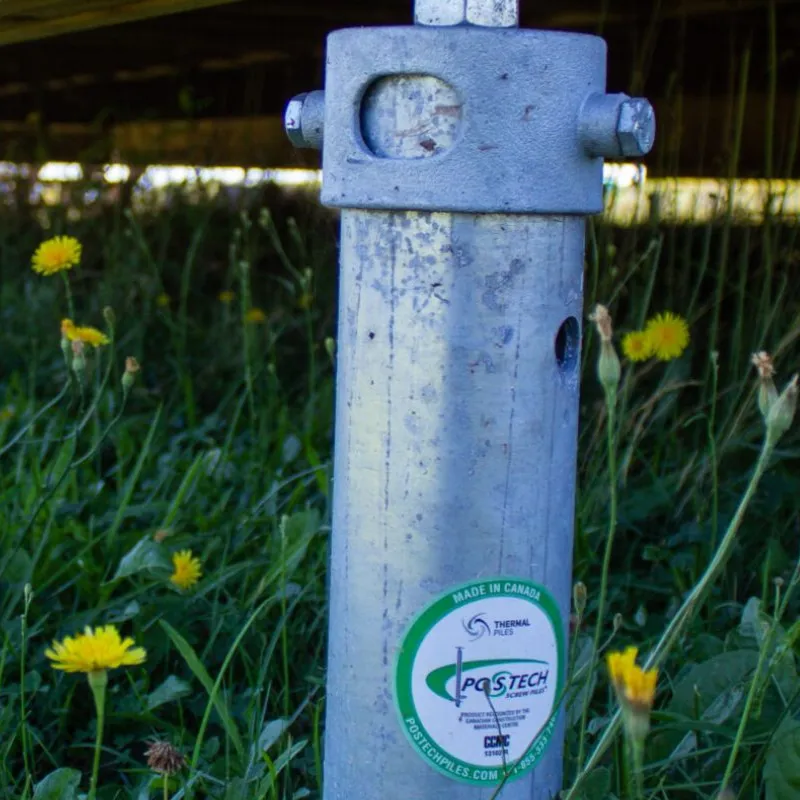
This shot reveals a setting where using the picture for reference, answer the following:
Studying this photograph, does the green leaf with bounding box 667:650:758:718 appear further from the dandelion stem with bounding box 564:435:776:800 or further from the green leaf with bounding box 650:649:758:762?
the dandelion stem with bounding box 564:435:776:800

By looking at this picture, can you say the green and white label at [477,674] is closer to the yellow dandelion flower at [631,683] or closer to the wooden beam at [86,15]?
the yellow dandelion flower at [631,683]

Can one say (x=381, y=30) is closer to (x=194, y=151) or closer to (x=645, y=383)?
(x=645, y=383)

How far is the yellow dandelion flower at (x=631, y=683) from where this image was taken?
78cm

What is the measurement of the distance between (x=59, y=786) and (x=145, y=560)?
0.47 meters

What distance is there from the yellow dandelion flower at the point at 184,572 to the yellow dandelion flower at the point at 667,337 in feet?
2.74

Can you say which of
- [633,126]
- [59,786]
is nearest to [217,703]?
[59,786]

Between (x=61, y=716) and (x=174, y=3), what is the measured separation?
1424 millimetres

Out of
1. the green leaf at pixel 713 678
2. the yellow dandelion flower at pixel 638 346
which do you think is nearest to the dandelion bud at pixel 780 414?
the green leaf at pixel 713 678

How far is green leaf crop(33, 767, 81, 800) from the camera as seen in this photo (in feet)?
4.74

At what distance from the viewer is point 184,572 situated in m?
1.92

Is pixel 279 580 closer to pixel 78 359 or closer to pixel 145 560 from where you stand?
pixel 145 560

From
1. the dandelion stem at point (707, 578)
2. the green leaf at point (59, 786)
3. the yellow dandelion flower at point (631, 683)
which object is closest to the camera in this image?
the yellow dandelion flower at point (631, 683)

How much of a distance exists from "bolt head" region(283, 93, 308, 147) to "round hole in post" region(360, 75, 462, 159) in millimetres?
159

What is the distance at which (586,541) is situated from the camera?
2.02 m
